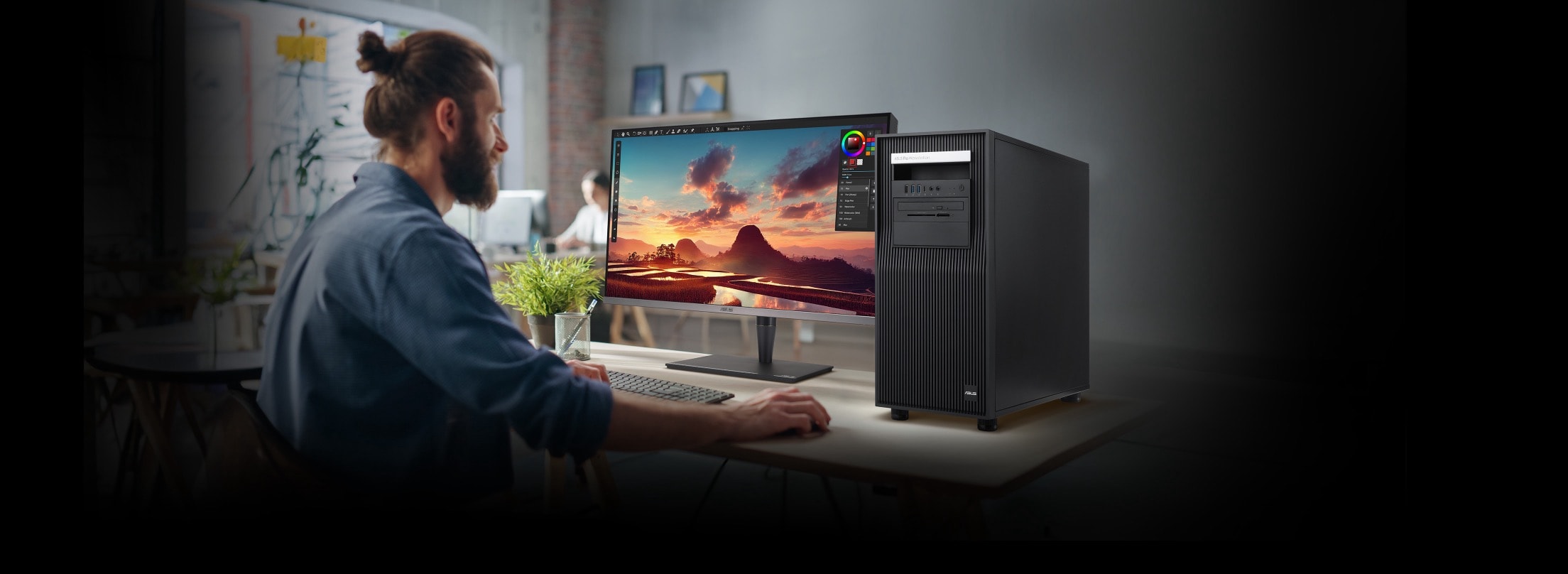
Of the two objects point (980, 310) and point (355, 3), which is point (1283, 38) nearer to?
point (980, 310)

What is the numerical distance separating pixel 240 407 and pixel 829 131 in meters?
0.88

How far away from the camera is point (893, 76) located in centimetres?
340

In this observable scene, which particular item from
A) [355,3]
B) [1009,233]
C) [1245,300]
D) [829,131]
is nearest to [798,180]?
[829,131]

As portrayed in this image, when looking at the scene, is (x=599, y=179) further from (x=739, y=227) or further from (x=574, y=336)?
(x=739, y=227)

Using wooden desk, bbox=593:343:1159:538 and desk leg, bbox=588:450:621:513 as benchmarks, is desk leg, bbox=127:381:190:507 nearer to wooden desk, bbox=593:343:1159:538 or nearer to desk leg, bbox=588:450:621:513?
desk leg, bbox=588:450:621:513

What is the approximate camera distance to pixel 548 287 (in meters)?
1.65

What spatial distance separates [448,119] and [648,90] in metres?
3.37

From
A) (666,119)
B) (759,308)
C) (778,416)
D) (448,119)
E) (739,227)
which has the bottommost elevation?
(778,416)

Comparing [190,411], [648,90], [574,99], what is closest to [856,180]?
[190,411]

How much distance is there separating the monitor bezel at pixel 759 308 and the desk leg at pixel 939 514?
0.94ft

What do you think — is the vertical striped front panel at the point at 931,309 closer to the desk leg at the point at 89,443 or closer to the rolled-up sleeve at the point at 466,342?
the rolled-up sleeve at the point at 466,342

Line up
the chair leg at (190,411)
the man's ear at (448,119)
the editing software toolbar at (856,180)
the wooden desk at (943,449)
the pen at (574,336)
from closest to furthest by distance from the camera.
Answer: the wooden desk at (943,449), the man's ear at (448,119), the chair leg at (190,411), the editing software toolbar at (856,180), the pen at (574,336)

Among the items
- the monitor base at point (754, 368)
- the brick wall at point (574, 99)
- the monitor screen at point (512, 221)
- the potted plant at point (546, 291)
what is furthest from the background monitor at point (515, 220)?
the monitor base at point (754, 368)

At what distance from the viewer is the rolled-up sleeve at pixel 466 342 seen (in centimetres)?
105
